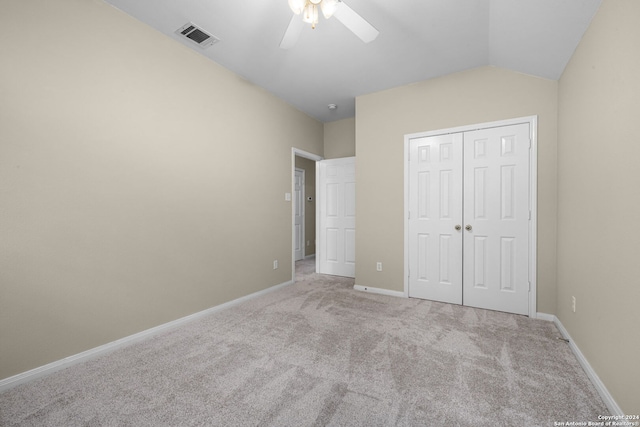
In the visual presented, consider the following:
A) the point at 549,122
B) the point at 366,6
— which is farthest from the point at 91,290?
the point at 549,122

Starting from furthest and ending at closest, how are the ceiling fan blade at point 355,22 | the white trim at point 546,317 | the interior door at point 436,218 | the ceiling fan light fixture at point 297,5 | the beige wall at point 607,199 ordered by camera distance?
1. the interior door at point 436,218
2. the white trim at point 546,317
3. the ceiling fan blade at point 355,22
4. the ceiling fan light fixture at point 297,5
5. the beige wall at point 607,199

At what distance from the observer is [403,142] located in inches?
132

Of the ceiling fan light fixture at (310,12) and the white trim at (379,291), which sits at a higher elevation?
the ceiling fan light fixture at (310,12)

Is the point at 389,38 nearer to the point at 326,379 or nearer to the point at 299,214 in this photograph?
the point at 326,379

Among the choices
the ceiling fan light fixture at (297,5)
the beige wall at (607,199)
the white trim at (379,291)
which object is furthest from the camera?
the white trim at (379,291)

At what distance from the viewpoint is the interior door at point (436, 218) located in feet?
10.0

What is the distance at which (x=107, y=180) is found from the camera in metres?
2.06

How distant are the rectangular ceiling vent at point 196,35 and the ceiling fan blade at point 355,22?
1.38 meters

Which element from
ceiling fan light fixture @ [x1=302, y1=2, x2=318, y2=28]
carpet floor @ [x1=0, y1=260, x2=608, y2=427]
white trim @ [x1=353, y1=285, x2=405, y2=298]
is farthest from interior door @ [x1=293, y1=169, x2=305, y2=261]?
ceiling fan light fixture @ [x1=302, y1=2, x2=318, y2=28]

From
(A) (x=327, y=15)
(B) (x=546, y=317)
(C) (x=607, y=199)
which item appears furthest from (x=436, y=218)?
(A) (x=327, y=15)

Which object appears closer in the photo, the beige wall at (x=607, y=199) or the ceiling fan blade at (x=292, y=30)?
the beige wall at (x=607, y=199)

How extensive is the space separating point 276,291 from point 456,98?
332 cm

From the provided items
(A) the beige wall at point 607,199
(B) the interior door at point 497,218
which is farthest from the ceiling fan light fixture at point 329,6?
(B) the interior door at point 497,218

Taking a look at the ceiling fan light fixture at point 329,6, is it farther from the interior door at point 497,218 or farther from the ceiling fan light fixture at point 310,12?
the interior door at point 497,218
